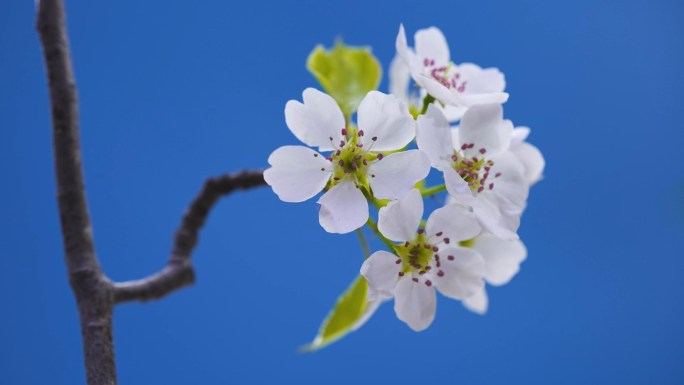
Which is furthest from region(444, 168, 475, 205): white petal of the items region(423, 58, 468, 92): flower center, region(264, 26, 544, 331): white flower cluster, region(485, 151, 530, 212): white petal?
region(423, 58, 468, 92): flower center

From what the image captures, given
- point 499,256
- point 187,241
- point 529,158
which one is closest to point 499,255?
point 499,256

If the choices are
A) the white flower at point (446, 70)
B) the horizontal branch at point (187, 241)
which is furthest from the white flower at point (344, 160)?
the horizontal branch at point (187, 241)

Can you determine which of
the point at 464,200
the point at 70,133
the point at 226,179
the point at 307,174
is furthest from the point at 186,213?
the point at 464,200

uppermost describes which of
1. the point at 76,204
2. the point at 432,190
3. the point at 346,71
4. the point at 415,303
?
the point at 346,71

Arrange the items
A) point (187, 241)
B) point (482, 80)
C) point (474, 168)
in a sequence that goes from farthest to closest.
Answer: point (187, 241) < point (482, 80) < point (474, 168)

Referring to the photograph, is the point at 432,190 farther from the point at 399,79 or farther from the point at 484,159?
the point at 399,79

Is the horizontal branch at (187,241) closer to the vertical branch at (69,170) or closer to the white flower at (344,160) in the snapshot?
the vertical branch at (69,170)
